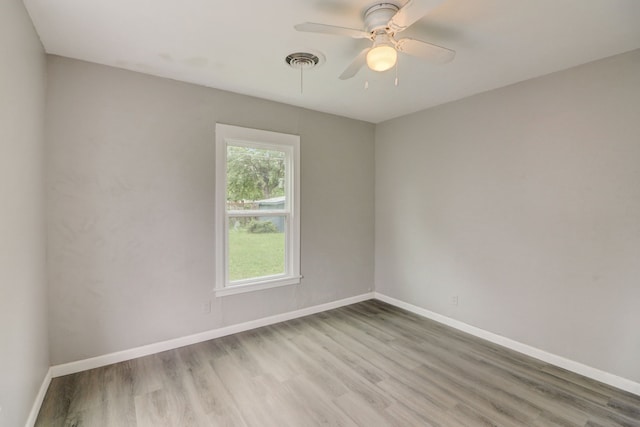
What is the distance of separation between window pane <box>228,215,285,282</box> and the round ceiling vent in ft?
5.48

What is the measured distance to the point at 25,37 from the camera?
182 centimetres

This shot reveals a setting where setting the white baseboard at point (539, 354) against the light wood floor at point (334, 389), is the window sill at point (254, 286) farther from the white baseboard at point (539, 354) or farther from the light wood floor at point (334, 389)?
the white baseboard at point (539, 354)

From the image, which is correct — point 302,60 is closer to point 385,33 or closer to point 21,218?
point 385,33

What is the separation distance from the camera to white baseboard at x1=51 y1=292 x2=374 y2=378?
2.44 metres

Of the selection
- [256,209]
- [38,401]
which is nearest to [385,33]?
[256,209]

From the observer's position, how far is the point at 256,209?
11.2ft

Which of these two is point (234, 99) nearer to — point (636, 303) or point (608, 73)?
point (608, 73)

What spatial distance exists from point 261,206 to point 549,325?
9.94 ft

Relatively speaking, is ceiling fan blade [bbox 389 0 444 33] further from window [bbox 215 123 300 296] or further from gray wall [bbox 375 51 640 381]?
window [bbox 215 123 300 296]

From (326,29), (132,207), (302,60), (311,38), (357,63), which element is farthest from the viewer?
(132,207)

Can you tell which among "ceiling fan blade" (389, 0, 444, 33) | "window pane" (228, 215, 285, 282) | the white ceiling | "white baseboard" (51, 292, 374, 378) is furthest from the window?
"ceiling fan blade" (389, 0, 444, 33)

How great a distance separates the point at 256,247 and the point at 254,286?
43 cm

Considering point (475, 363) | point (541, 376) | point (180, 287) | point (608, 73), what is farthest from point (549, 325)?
point (180, 287)

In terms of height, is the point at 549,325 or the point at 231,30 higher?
the point at 231,30
